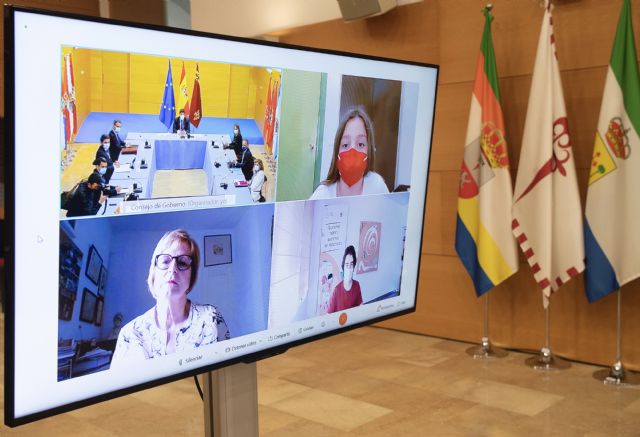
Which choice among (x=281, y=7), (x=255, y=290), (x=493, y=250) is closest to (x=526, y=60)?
(x=493, y=250)

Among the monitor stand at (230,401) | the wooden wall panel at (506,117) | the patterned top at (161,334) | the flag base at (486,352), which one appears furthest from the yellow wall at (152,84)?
the flag base at (486,352)

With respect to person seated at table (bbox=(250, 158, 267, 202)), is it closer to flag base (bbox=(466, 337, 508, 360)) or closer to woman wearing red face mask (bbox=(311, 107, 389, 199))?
woman wearing red face mask (bbox=(311, 107, 389, 199))

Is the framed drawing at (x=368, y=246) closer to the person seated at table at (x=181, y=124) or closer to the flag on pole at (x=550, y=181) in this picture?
the person seated at table at (x=181, y=124)

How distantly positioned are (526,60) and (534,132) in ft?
1.89

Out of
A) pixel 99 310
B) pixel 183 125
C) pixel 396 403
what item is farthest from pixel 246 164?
pixel 396 403

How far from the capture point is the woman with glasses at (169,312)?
113 centimetres

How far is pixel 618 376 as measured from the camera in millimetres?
3898

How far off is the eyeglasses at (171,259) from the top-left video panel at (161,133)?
0.27 feet

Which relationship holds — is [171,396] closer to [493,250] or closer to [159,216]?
[493,250]

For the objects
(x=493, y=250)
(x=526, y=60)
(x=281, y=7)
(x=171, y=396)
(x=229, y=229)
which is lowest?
(x=171, y=396)

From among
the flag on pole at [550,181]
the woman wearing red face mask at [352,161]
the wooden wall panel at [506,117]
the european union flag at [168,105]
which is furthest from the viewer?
the wooden wall panel at [506,117]

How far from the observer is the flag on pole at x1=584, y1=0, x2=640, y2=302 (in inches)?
148

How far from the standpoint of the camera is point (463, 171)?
4387 millimetres

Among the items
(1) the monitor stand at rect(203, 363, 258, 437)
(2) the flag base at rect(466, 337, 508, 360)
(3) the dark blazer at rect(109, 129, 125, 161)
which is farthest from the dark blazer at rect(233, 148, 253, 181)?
(2) the flag base at rect(466, 337, 508, 360)
